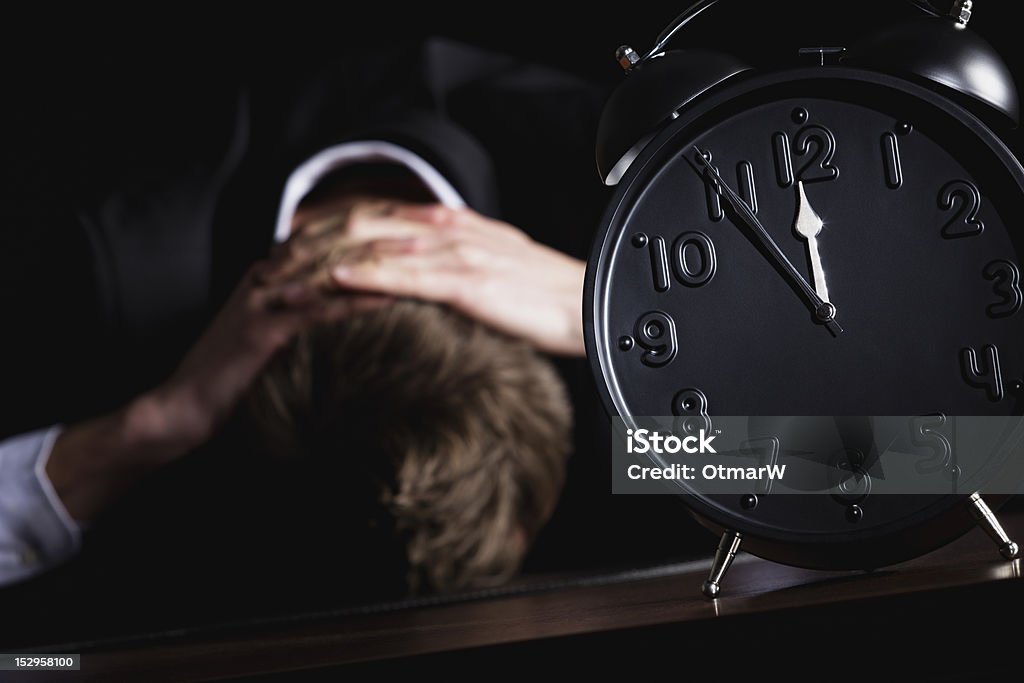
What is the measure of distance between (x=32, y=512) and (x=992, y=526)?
4.57 feet

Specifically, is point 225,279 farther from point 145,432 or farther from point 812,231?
point 812,231

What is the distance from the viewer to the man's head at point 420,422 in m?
1.06

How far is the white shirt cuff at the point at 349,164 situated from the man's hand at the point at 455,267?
18 cm

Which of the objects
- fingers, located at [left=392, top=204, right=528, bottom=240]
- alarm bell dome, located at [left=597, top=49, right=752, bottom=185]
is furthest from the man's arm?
alarm bell dome, located at [left=597, top=49, right=752, bottom=185]

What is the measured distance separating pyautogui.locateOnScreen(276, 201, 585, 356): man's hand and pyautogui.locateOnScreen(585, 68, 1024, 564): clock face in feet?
2.31

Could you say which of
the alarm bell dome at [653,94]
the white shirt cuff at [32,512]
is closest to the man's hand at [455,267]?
the white shirt cuff at [32,512]

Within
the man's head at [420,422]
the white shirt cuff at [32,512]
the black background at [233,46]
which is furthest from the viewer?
the black background at [233,46]

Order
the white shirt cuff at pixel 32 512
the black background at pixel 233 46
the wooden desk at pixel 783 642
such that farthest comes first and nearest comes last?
the black background at pixel 233 46 → the white shirt cuff at pixel 32 512 → the wooden desk at pixel 783 642

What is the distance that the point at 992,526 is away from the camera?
16.8 inches

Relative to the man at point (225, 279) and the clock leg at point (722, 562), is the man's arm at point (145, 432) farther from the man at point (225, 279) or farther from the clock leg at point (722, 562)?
the clock leg at point (722, 562)

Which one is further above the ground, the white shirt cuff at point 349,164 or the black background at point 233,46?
the black background at point 233,46

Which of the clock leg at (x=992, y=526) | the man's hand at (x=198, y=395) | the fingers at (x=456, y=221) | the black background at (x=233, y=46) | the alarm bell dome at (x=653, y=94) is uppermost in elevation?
the black background at (x=233, y=46)

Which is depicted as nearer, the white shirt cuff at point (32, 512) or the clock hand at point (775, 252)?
the clock hand at point (775, 252)

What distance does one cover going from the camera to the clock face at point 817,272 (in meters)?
0.45
